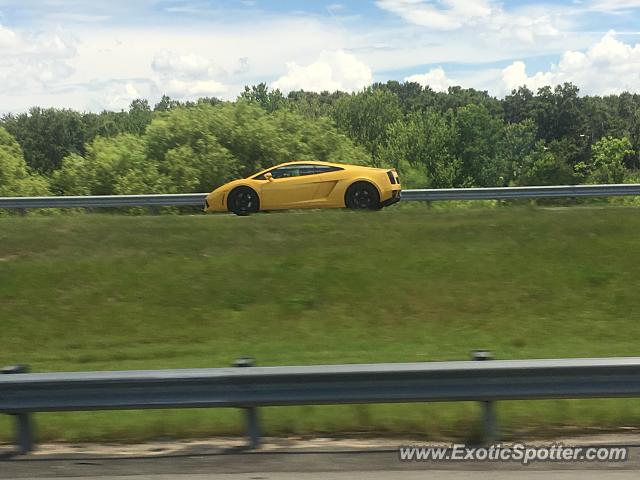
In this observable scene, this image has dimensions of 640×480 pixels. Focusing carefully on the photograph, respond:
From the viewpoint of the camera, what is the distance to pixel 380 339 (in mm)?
10406

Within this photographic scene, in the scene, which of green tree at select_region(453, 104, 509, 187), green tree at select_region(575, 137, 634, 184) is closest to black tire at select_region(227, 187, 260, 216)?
green tree at select_region(453, 104, 509, 187)

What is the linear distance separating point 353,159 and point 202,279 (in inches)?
1503

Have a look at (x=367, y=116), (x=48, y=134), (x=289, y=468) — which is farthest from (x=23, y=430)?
(x=48, y=134)

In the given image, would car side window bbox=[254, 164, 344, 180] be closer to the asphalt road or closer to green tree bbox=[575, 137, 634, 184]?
the asphalt road

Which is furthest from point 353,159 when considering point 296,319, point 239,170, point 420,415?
point 420,415

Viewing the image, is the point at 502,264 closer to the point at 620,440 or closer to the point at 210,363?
the point at 210,363

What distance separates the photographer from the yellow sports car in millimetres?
16906

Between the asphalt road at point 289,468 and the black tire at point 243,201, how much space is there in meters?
11.8

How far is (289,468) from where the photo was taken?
18.1 feet

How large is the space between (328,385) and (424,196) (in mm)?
15251

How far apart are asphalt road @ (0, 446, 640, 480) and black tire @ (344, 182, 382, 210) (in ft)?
37.3

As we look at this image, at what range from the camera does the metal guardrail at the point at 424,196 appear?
19.5 m

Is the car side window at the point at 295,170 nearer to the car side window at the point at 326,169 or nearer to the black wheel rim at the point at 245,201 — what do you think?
the car side window at the point at 326,169

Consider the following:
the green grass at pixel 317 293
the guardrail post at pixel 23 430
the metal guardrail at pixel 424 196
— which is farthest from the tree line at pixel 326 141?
the guardrail post at pixel 23 430
